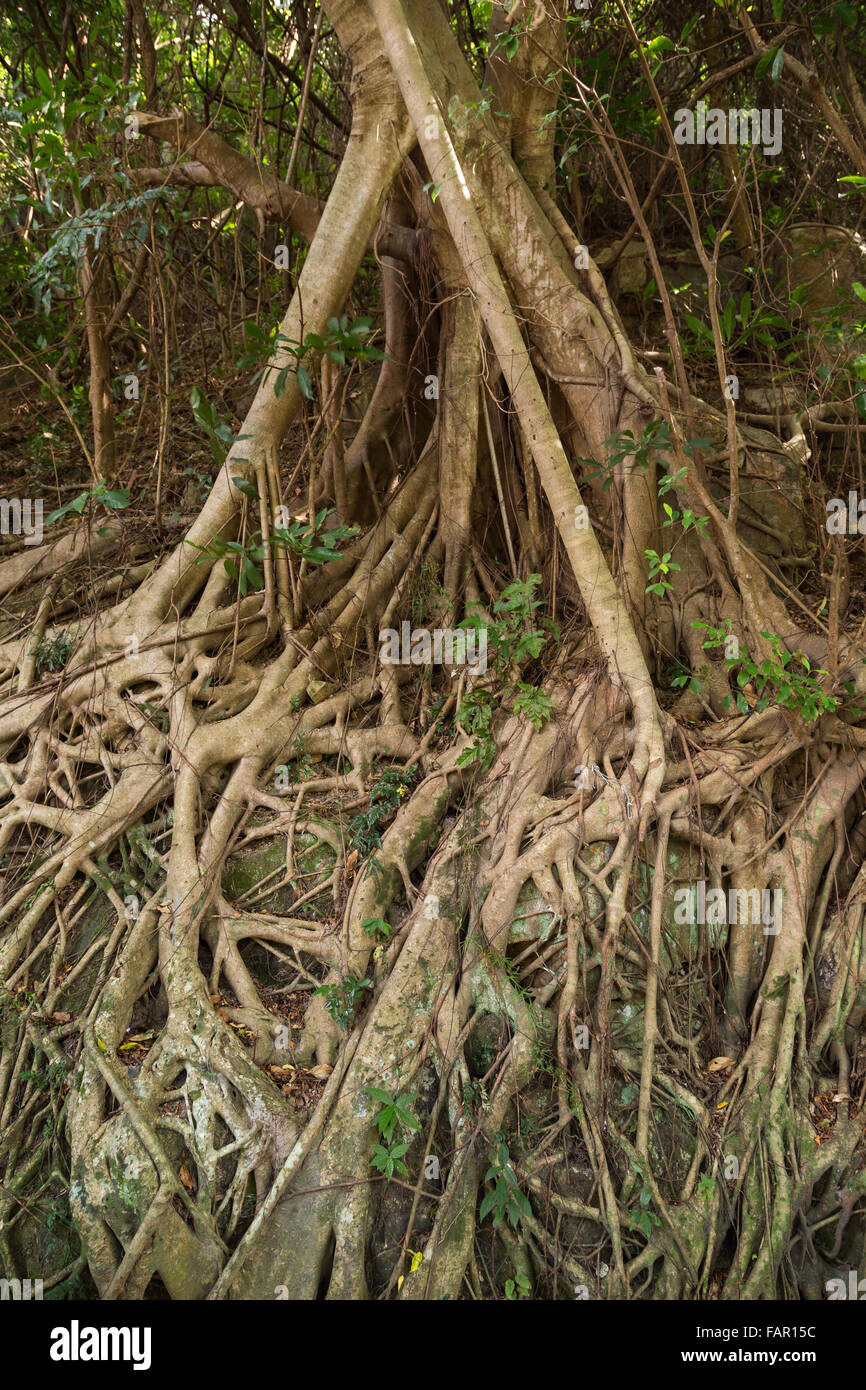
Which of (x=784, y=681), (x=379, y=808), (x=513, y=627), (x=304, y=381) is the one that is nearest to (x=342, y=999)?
(x=379, y=808)

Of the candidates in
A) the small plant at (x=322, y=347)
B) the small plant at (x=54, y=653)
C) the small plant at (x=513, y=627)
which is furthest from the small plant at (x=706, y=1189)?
the small plant at (x=54, y=653)

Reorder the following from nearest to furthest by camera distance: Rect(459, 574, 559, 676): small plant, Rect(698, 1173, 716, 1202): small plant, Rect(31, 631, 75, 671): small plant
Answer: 1. Rect(698, 1173, 716, 1202): small plant
2. Rect(459, 574, 559, 676): small plant
3. Rect(31, 631, 75, 671): small plant

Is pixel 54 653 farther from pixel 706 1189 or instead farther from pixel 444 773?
pixel 706 1189

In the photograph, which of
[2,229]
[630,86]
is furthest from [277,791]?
[2,229]

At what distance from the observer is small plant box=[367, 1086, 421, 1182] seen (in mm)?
3369

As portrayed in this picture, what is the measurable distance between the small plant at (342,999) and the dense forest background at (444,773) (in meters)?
0.01

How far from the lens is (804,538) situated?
5.23 m

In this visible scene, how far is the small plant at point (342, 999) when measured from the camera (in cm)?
371

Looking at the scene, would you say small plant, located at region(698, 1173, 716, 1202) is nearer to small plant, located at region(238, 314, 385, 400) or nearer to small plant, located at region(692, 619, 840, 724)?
small plant, located at region(692, 619, 840, 724)

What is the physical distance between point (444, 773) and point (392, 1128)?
1.37 m

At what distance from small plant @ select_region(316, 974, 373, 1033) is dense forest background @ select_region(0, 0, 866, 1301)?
12mm

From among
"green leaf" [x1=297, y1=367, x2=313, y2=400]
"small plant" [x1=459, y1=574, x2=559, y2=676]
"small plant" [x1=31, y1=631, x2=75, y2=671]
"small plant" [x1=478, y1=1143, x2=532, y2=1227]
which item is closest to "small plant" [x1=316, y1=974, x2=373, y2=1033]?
"small plant" [x1=478, y1=1143, x2=532, y2=1227]

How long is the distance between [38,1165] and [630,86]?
6.39 m

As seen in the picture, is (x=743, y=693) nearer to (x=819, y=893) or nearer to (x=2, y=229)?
(x=819, y=893)
